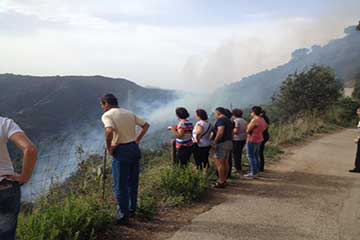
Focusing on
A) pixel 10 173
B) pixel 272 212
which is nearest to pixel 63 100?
pixel 272 212

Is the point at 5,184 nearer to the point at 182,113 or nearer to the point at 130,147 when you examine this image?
the point at 130,147

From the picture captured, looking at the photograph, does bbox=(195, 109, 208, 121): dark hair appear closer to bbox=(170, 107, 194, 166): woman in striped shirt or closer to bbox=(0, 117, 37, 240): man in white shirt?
bbox=(170, 107, 194, 166): woman in striped shirt

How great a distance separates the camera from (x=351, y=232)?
5488 millimetres

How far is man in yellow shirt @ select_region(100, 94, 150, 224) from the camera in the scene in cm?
551

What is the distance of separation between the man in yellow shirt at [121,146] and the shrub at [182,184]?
1.32 metres

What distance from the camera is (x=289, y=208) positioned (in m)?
6.58

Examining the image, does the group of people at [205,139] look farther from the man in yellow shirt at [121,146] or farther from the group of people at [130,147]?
the man in yellow shirt at [121,146]

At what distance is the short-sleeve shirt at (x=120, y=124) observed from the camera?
551 centimetres

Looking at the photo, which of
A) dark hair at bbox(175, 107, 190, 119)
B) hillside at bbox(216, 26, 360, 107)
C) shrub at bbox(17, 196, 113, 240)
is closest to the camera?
shrub at bbox(17, 196, 113, 240)

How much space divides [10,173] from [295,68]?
8691 cm

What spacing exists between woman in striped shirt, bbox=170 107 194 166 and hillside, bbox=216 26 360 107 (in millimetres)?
55764

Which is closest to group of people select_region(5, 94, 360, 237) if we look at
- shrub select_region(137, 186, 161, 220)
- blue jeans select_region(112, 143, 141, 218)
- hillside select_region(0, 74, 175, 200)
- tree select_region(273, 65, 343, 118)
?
blue jeans select_region(112, 143, 141, 218)

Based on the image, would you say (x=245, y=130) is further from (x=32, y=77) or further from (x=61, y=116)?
(x=32, y=77)

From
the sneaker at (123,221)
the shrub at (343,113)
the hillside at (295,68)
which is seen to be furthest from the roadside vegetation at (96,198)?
the hillside at (295,68)
